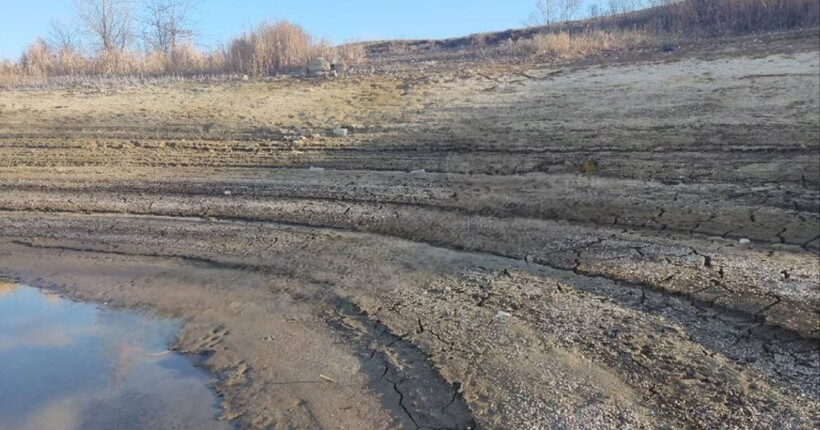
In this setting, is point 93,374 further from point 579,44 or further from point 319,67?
point 579,44

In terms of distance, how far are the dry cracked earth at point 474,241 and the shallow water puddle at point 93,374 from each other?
0.19 meters

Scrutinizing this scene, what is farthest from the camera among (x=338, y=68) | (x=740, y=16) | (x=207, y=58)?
(x=207, y=58)

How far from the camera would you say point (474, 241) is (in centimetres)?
616

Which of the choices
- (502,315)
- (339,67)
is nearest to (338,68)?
(339,67)

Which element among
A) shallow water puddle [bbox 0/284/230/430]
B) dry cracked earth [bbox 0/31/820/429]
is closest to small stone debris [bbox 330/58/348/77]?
dry cracked earth [bbox 0/31/820/429]

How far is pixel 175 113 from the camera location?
12.7 m

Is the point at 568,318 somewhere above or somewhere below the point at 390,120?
below

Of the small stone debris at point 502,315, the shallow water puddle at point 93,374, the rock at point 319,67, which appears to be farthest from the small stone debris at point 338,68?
the small stone debris at point 502,315

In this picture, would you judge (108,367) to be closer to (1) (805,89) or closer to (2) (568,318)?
(2) (568,318)

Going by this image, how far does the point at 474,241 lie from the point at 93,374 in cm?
314

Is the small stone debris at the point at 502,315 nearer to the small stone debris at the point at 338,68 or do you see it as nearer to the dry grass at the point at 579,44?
the dry grass at the point at 579,44

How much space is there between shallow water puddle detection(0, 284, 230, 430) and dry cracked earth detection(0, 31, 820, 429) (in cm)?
19

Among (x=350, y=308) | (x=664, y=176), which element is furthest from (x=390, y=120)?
(x=350, y=308)

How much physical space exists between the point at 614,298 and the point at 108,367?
332 cm
